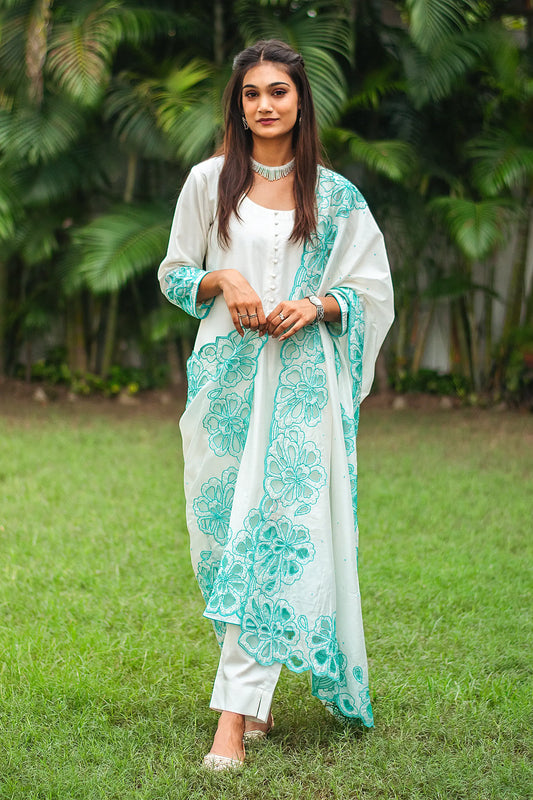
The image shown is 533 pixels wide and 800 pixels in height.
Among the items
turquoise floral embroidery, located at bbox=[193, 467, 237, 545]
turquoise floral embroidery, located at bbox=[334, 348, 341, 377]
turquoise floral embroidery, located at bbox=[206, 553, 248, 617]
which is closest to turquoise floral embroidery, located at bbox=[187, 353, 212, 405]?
A: turquoise floral embroidery, located at bbox=[193, 467, 237, 545]

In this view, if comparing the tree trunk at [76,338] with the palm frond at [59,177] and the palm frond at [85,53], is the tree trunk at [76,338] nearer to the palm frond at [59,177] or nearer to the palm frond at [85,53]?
the palm frond at [59,177]

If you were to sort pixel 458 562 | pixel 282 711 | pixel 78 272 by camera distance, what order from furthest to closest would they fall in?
pixel 78 272, pixel 458 562, pixel 282 711

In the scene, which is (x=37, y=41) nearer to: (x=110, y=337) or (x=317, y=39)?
(x=317, y=39)

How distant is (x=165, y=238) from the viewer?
7352 mm

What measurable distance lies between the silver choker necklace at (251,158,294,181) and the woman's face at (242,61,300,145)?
3.3 inches

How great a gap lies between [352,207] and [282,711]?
4.68 ft

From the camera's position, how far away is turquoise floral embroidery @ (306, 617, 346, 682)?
7.55 ft

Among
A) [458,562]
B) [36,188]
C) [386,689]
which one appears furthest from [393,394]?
[386,689]

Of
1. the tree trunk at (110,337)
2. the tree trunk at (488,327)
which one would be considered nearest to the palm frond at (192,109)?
the tree trunk at (110,337)

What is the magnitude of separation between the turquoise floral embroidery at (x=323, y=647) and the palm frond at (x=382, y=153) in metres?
4.84

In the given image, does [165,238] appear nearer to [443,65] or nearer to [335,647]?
[443,65]

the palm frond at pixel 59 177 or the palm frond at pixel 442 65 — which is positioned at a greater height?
the palm frond at pixel 442 65

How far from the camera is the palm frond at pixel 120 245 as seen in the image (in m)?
7.01

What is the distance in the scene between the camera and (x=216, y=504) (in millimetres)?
2441
